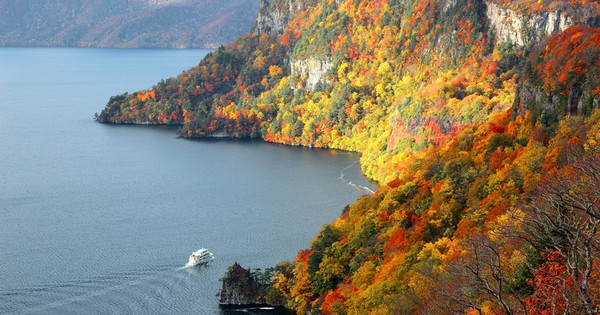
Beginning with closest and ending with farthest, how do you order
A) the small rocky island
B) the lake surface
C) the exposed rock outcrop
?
the small rocky island → the lake surface → the exposed rock outcrop

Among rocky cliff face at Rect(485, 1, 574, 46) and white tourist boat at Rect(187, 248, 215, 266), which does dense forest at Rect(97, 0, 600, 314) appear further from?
white tourist boat at Rect(187, 248, 215, 266)

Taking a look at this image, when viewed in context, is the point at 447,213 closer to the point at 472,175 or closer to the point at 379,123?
the point at 472,175

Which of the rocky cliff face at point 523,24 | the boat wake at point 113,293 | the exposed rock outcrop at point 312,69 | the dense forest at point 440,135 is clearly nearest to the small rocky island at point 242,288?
the dense forest at point 440,135

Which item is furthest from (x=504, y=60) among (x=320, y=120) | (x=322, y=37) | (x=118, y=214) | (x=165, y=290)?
(x=165, y=290)

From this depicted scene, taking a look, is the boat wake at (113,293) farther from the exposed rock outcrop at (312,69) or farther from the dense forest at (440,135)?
the exposed rock outcrop at (312,69)

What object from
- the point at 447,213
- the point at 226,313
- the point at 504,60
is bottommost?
the point at 226,313

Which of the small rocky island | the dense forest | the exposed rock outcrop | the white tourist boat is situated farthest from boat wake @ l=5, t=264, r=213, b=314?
the exposed rock outcrop

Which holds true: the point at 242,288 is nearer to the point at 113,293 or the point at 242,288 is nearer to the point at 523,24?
the point at 113,293
